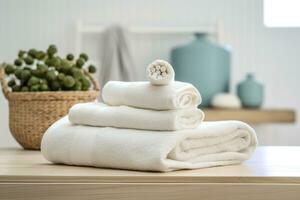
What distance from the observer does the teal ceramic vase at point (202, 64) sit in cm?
302

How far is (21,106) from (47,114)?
0.06 meters

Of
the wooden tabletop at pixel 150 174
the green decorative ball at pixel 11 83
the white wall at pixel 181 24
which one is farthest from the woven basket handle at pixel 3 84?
the white wall at pixel 181 24

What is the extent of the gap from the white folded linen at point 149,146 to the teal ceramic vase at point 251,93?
2.10 meters

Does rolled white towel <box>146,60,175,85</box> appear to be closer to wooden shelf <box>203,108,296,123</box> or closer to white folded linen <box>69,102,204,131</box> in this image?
white folded linen <box>69,102,204,131</box>

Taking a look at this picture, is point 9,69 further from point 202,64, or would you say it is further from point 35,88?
point 202,64

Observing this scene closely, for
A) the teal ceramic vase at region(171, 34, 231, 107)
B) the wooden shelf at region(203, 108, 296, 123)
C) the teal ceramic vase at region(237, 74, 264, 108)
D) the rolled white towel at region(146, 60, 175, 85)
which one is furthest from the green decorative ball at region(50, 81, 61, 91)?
the teal ceramic vase at region(237, 74, 264, 108)

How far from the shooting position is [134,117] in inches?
34.9

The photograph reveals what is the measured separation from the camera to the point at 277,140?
3.17 metres

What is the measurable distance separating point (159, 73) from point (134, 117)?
8 cm

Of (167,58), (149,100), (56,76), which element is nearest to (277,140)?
(167,58)

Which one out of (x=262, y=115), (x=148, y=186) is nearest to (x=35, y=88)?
(x=148, y=186)

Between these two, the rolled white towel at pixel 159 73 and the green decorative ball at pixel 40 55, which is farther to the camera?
the green decorative ball at pixel 40 55

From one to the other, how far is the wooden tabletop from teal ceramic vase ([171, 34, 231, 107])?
2.06 meters

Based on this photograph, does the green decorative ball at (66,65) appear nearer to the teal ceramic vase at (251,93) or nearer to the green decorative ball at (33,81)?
the green decorative ball at (33,81)
